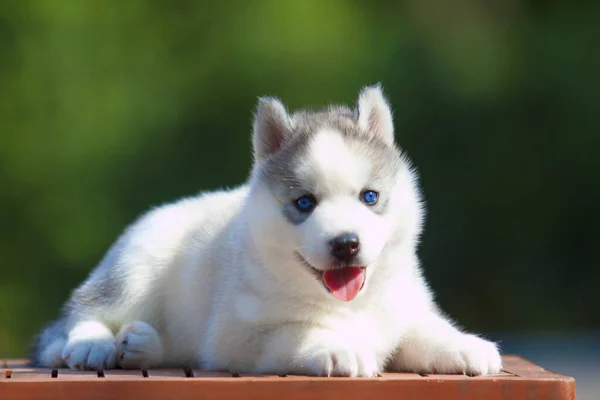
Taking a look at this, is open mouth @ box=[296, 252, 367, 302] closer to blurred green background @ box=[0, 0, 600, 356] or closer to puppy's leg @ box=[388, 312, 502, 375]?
puppy's leg @ box=[388, 312, 502, 375]

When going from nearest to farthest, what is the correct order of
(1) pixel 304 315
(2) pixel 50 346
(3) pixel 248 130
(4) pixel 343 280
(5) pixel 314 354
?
(5) pixel 314 354 → (4) pixel 343 280 → (1) pixel 304 315 → (2) pixel 50 346 → (3) pixel 248 130

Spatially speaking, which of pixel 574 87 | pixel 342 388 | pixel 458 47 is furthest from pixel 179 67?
pixel 342 388

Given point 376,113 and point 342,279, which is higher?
point 376,113

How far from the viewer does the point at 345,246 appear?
2.83m

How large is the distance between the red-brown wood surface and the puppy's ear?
2.97 ft

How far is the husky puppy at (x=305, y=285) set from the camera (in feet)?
9.71

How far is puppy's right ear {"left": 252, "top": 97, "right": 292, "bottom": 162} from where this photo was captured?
3271 millimetres

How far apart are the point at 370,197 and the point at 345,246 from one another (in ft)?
0.90

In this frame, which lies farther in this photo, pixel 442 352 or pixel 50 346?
pixel 50 346

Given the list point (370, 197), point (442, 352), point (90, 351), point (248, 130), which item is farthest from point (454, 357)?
point (248, 130)

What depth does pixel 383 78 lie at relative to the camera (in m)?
8.07

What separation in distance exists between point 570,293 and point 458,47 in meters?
2.37

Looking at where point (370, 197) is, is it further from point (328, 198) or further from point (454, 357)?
point (454, 357)

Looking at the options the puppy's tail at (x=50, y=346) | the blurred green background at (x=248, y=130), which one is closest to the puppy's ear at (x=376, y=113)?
the puppy's tail at (x=50, y=346)
